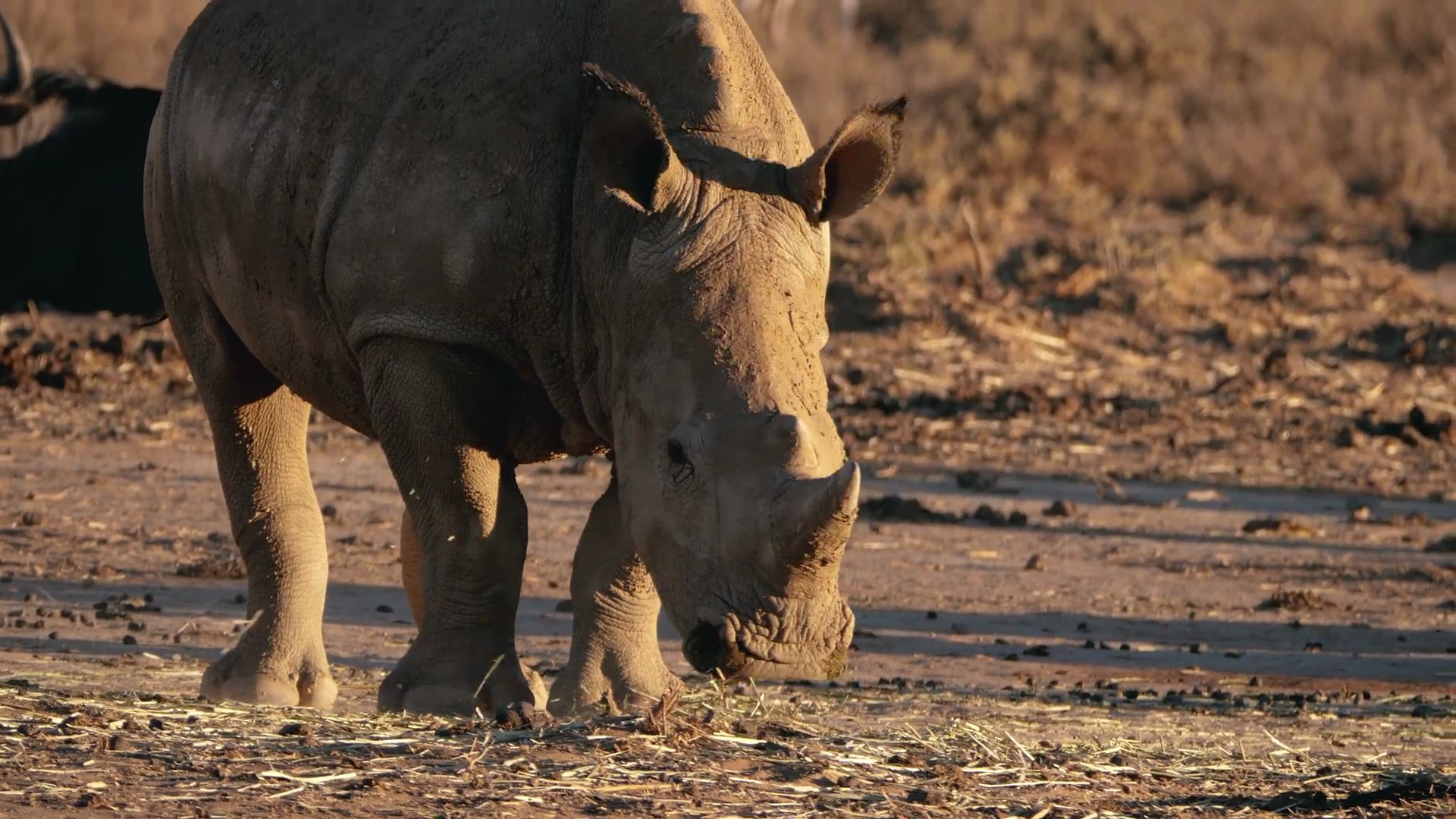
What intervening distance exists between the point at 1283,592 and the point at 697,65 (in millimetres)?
5188

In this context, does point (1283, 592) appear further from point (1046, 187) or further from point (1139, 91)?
point (1139, 91)

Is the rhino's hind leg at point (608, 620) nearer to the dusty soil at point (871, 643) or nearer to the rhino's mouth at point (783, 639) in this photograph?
the dusty soil at point (871, 643)

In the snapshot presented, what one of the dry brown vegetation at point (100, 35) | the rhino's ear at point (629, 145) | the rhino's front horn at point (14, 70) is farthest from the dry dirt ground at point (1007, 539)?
the rhino's front horn at point (14, 70)

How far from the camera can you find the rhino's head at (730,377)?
5.86 metres

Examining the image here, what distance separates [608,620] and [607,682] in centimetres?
18

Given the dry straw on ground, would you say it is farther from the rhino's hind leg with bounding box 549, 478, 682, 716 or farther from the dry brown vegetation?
the dry brown vegetation

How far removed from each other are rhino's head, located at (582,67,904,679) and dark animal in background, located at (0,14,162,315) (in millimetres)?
10920

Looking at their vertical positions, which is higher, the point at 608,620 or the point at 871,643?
the point at 608,620

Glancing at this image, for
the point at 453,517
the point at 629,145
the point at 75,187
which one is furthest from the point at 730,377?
the point at 75,187

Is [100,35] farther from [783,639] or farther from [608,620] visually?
[783,639]

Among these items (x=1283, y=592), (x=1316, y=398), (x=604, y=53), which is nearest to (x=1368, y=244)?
(x=1316, y=398)

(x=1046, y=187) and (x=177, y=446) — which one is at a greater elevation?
(x=1046, y=187)

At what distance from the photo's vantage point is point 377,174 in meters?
7.10

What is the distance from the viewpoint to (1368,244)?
21.8 m
